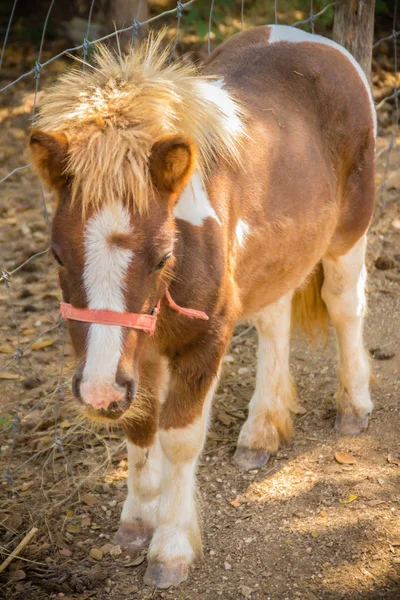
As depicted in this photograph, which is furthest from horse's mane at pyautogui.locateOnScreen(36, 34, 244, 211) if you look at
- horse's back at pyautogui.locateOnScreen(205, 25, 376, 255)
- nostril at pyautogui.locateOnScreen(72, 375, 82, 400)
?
nostril at pyautogui.locateOnScreen(72, 375, 82, 400)

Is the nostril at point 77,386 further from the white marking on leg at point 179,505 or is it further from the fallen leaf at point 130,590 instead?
the fallen leaf at point 130,590

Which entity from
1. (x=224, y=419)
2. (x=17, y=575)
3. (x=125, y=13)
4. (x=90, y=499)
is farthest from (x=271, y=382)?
(x=125, y=13)

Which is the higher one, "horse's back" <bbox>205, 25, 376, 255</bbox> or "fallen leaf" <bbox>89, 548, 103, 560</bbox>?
"horse's back" <bbox>205, 25, 376, 255</bbox>

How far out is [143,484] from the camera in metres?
2.88

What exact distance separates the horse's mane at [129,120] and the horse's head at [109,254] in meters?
0.03

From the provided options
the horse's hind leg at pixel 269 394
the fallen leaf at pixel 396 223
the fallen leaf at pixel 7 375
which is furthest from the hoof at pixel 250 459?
the fallen leaf at pixel 396 223

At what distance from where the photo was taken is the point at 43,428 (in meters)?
3.56

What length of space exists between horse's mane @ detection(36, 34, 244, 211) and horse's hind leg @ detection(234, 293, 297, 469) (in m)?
1.05

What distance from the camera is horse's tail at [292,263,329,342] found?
144 inches

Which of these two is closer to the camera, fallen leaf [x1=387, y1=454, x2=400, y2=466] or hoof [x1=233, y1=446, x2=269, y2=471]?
fallen leaf [x1=387, y1=454, x2=400, y2=466]

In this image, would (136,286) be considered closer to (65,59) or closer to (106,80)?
(106,80)

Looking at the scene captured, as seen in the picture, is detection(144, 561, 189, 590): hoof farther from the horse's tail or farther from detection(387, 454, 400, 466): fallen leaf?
the horse's tail

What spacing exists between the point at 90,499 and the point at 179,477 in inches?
22.5

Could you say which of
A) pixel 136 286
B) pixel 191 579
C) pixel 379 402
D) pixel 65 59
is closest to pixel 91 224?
pixel 136 286
